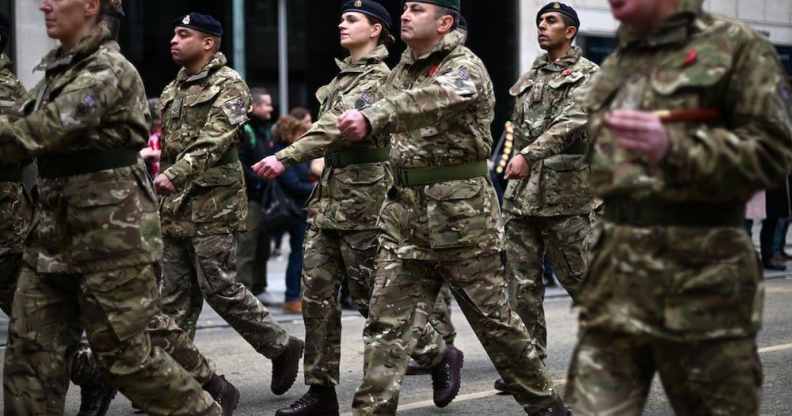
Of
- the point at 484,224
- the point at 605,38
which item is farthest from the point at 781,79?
the point at 605,38

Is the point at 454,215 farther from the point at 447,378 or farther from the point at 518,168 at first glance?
the point at 447,378

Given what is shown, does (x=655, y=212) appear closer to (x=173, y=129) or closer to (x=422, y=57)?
(x=422, y=57)

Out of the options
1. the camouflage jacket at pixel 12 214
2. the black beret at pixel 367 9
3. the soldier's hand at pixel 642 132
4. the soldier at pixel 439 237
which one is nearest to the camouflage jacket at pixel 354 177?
the black beret at pixel 367 9

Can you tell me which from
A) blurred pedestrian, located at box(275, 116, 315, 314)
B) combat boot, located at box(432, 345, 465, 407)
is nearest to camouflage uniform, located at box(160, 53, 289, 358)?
combat boot, located at box(432, 345, 465, 407)

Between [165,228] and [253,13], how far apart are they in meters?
9.93

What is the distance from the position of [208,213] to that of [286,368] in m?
0.96

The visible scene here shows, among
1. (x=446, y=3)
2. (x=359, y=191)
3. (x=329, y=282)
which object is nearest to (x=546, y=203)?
(x=359, y=191)

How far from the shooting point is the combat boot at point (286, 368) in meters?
7.56

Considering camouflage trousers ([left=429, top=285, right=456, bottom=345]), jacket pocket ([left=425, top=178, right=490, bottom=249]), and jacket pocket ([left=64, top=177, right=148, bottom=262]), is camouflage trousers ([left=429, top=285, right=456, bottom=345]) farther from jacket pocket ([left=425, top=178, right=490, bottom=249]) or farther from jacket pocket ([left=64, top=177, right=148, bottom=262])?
jacket pocket ([left=64, top=177, right=148, bottom=262])

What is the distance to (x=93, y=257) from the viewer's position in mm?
5160

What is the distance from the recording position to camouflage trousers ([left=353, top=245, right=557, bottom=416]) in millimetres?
5914

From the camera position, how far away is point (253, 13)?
1708 centimetres

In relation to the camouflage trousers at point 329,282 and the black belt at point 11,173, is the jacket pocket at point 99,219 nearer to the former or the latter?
the camouflage trousers at point 329,282

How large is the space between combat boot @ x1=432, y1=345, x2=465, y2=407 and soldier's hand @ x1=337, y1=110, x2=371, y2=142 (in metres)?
2.33
